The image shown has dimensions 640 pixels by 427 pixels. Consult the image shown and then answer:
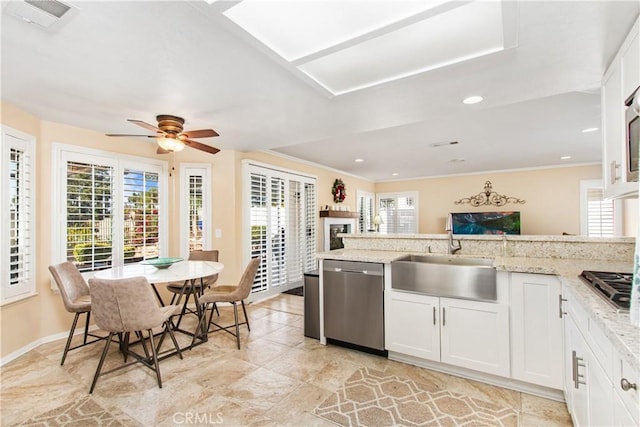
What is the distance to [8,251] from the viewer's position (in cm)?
273

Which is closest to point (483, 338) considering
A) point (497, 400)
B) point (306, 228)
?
point (497, 400)

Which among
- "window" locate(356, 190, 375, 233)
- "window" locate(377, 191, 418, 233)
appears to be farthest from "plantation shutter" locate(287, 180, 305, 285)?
"window" locate(377, 191, 418, 233)

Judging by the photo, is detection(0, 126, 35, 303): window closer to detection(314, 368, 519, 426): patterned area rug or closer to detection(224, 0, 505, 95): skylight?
detection(224, 0, 505, 95): skylight

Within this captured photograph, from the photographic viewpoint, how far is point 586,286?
5.11 ft

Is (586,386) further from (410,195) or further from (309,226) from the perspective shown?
(410,195)

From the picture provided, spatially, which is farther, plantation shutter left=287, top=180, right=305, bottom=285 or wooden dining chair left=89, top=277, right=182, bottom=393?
plantation shutter left=287, top=180, right=305, bottom=285

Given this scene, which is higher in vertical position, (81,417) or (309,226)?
Answer: (309,226)

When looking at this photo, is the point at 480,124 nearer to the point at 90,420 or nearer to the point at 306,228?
the point at 306,228

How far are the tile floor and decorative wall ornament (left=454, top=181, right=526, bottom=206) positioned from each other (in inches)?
242

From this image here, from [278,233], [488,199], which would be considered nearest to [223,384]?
[278,233]

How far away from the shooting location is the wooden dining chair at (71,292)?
2.63m

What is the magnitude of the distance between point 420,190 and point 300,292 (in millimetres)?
4934

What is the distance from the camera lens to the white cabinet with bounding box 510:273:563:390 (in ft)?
6.69

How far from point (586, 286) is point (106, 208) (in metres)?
4.47
